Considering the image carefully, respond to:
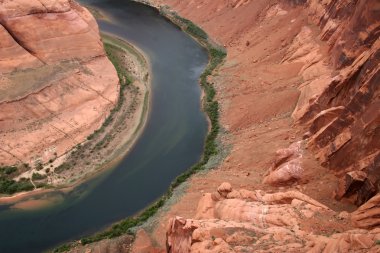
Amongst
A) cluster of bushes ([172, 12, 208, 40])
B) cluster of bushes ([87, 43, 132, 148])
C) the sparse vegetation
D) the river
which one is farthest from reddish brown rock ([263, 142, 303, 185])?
cluster of bushes ([172, 12, 208, 40])

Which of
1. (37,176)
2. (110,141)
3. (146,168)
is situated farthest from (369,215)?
(37,176)

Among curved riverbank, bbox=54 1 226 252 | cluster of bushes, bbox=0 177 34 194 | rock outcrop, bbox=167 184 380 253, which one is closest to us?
rock outcrop, bbox=167 184 380 253

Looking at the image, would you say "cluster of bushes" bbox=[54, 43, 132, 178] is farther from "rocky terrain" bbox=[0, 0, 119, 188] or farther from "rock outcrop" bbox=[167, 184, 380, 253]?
"rock outcrop" bbox=[167, 184, 380, 253]

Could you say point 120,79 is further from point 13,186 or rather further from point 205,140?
point 13,186

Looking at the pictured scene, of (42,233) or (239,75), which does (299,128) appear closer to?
(239,75)

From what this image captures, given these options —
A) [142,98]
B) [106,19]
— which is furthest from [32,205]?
[106,19]

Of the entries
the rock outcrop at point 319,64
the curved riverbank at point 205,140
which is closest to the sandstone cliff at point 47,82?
the curved riverbank at point 205,140

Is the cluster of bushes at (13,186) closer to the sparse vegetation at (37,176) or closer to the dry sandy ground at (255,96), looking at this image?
Result: the sparse vegetation at (37,176)
